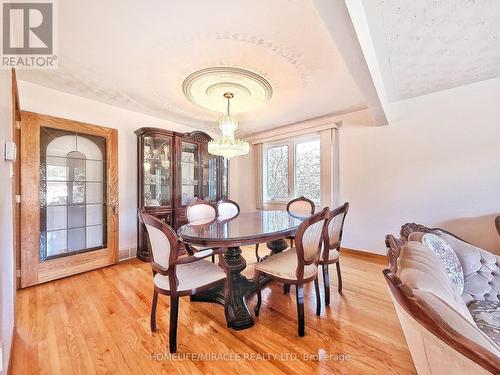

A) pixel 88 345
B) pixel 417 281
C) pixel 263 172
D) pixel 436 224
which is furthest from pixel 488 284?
pixel 263 172

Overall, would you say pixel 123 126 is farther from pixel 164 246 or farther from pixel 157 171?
pixel 164 246

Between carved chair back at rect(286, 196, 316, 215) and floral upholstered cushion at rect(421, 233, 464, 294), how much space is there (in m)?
1.61

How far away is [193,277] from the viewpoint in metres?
1.54

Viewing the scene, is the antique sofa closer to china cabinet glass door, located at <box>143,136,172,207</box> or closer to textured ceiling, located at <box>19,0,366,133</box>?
textured ceiling, located at <box>19,0,366,133</box>

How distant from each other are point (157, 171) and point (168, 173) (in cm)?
17

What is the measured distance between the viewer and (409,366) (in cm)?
126

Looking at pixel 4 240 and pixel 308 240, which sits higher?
pixel 4 240

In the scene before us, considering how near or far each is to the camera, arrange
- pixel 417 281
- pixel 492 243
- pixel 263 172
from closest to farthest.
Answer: pixel 417 281 → pixel 492 243 → pixel 263 172

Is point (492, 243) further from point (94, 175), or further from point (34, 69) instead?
point (34, 69)

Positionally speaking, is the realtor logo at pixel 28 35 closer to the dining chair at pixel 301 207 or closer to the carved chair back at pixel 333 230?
the carved chair back at pixel 333 230

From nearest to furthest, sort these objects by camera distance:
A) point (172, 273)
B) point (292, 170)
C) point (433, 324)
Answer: point (433, 324) → point (172, 273) → point (292, 170)

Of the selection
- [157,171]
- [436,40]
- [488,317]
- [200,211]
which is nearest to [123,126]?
[157,171]

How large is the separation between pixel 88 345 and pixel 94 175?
2.15 metres

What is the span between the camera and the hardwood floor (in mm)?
→ 1282
